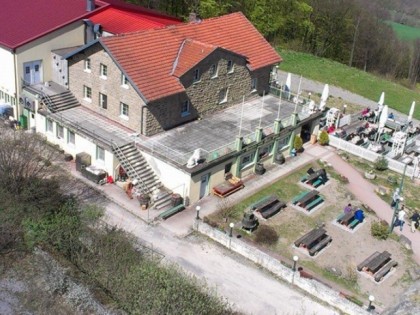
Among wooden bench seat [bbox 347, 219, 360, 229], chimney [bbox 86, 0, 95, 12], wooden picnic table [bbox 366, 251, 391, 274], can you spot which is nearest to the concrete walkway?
wooden bench seat [bbox 347, 219, 360, 229]

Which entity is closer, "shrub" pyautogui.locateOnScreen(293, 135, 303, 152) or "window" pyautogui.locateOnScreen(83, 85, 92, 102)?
"window" pyautogui.locateOnScreen(83, 85, 92, 102)

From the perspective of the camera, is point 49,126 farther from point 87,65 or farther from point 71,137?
point 87,65

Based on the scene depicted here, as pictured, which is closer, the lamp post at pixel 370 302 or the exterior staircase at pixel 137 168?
the lamp post at pixel 370 302

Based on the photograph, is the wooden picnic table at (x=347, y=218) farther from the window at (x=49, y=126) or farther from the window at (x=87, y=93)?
the window at (x=49, y=126)

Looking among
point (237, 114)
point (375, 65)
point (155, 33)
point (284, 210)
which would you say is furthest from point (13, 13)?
point (375, 65)

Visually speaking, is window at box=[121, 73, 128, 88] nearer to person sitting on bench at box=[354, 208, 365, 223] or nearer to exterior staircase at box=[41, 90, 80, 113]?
exterior staircase at box=[41, 90, 80, 113]

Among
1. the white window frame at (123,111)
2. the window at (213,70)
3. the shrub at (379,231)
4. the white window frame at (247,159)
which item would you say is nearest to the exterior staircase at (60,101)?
the white window frame at (123,111)
